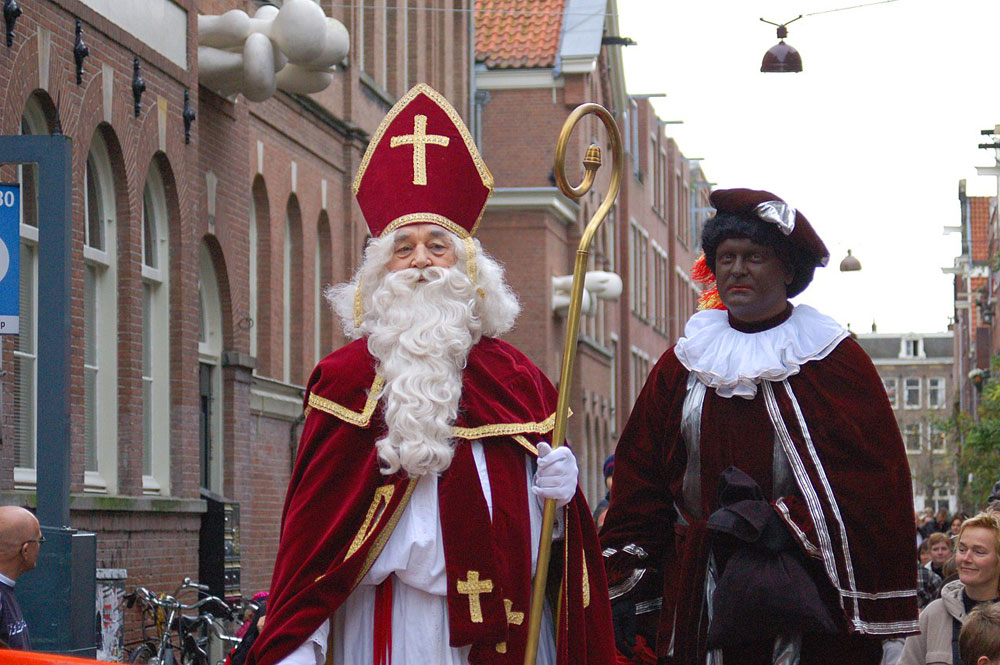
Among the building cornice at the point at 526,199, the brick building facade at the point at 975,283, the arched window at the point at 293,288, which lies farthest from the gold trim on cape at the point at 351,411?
the brick building facade at the point at 975,283

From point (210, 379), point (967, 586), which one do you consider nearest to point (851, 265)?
point (210, 379)

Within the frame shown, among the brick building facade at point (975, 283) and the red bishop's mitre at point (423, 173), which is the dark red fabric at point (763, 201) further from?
the brick building facade at point (975, 283)

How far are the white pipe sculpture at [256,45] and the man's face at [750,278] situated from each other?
1203 centimetres

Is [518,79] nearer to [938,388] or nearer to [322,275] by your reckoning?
[322,275]

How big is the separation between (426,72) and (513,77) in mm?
9966

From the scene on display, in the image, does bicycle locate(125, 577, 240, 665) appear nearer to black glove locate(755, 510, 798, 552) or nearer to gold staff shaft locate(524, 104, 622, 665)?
black glove locate(755, 510, 798, 552)

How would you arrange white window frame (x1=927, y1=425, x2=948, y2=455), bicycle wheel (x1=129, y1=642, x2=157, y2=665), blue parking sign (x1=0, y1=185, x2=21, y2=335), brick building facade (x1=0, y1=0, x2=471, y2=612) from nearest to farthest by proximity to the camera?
blue parking sign (x1=0, y1=185, x2=21, y2=335) < brick building facade (x1=0, y1=0, x2=471, y2=612) < bicycle wheel (x1=129, y1=642, x2=157, y2=665) < white window frame (x1=927, y1=425, x2=948, y2=455)

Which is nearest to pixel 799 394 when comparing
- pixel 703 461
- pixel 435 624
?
pixel 703 461

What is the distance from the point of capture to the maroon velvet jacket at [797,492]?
242 inches

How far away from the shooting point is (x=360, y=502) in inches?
223

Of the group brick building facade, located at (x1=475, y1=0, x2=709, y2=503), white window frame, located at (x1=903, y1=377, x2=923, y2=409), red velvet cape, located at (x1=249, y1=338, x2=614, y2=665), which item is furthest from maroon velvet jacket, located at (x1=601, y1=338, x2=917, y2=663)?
white window frame, located at (x1=903, y1=377, x2=923, y2=409)

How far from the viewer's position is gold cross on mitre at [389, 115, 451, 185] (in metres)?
6.06

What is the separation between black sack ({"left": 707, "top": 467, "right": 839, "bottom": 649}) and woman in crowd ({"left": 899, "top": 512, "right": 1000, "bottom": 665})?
6.51 feet

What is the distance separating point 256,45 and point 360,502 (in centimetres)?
1284
